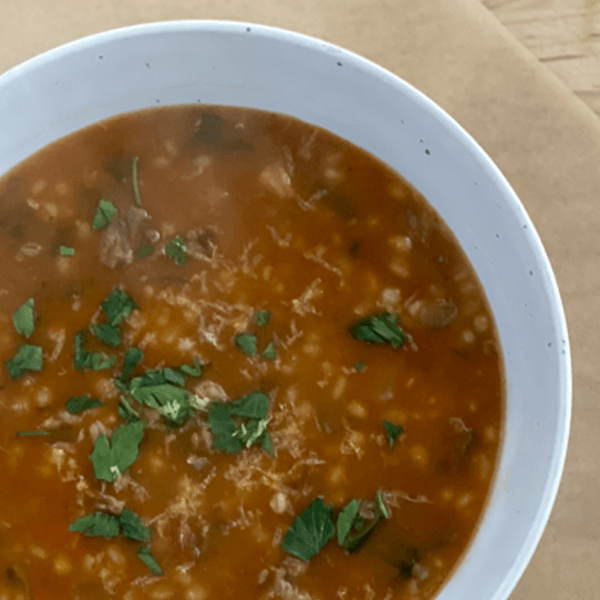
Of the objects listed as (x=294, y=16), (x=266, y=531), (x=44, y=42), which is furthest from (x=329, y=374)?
(x=44, y=42)

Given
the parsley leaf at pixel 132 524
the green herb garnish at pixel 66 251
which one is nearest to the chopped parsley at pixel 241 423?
the parsley leaf at pixel 132 524

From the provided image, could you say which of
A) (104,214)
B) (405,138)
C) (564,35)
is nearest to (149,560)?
(104,214)

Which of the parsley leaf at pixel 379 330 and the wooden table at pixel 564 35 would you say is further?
the wooden table at pixel 564 35

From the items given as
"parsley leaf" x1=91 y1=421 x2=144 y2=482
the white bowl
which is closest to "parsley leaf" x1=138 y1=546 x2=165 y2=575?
"parsley leaf" x1=91 y1=421 x2=144 y2=482

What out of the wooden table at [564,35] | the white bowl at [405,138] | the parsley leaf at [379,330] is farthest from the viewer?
the wooden table at [564,35]

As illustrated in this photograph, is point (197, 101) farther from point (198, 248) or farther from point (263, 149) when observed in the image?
point (198, 248)

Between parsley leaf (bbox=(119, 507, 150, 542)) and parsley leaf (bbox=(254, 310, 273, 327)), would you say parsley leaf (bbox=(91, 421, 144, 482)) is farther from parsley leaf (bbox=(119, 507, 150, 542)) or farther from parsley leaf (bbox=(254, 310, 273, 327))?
parsley leaf (bbox=(254, 310, 273, 327))

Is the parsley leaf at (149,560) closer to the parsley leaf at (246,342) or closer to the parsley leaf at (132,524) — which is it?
the parsley leaf at (132,524)
